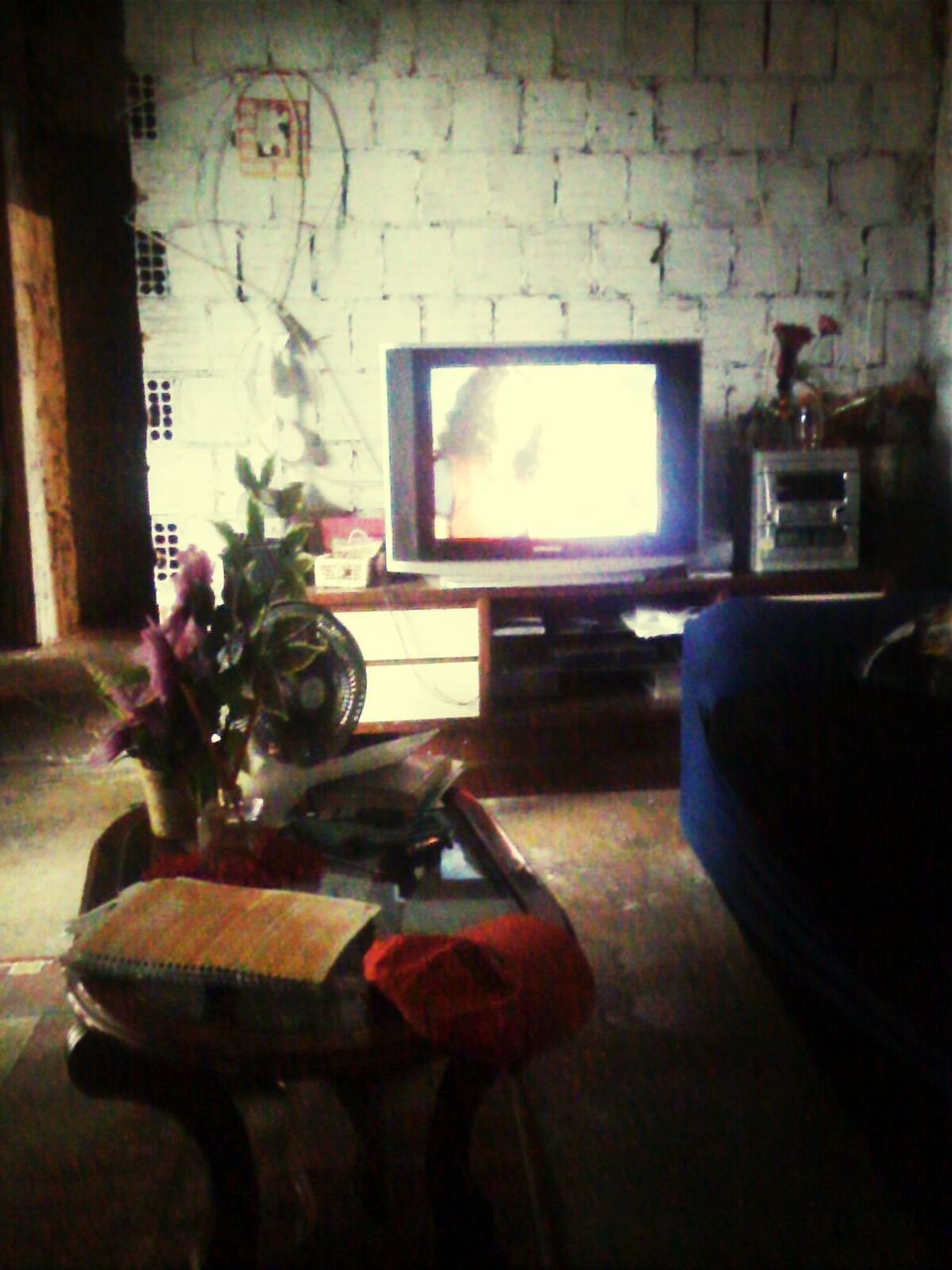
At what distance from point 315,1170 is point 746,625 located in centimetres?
112

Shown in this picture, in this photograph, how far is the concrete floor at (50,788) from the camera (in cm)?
215

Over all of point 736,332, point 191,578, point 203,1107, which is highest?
point 736,332

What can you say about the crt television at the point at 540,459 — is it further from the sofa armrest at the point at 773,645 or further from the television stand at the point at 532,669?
the sofa armrest at the point at 773,645

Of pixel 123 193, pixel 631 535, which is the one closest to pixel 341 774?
pixel 631 535

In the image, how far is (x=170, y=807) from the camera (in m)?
1.37

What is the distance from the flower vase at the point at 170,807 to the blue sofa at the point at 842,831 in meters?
0.81

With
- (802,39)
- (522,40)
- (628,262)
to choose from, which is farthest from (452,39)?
(802,39)

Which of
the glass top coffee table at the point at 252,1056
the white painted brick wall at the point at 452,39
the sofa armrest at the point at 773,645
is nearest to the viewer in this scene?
the glass top coffee table at the point at 252,1056

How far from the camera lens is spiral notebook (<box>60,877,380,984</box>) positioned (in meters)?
0.96

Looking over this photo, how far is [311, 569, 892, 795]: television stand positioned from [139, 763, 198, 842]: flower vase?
1.51m

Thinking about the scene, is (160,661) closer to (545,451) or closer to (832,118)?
(545,451)

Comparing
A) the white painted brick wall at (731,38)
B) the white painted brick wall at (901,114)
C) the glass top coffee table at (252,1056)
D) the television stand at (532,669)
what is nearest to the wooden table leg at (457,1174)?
the glass top coffee table at (252,1056)

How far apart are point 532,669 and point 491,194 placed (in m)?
1.41

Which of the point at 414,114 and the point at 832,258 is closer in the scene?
the point at 414,114
